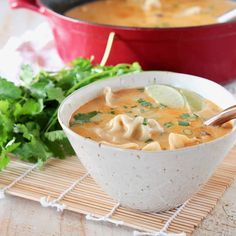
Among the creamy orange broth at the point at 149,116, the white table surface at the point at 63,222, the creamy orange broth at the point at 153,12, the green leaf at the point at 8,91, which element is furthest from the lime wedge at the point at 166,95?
the creamy orange broth at the point at 153,12

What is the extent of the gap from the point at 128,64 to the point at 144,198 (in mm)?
746

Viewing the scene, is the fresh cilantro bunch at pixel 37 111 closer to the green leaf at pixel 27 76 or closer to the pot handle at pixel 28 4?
the green leaf at pixel 27 76

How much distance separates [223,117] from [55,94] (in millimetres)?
504

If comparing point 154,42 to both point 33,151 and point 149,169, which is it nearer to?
point 33,151

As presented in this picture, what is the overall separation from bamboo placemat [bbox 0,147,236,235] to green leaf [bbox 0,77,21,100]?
19 cm

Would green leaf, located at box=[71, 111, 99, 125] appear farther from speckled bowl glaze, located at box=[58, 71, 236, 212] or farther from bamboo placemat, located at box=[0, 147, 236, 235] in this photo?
bamboo placemat, located at box=[0, 147, 236, 235]

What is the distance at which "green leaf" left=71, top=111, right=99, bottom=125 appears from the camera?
57.9 inches

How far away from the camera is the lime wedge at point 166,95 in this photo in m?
1.53

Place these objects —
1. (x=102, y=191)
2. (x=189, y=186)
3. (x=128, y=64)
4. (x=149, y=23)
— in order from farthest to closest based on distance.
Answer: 1. (x=149, y=23)
2. (x=128, y=64)
3. (x=102, y=191)
4. (x=189, y=186)

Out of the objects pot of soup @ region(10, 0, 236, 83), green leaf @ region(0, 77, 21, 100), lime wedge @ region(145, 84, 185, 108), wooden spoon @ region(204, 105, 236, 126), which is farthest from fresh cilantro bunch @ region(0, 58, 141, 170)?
wooden spoon @ region(204, 105, 236, 126)

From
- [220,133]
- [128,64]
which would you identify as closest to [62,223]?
[220,133]

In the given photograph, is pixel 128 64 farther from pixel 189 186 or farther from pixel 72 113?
pixel 189 186

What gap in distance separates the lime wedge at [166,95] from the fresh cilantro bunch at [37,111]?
25cm

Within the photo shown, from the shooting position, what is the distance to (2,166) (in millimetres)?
1560
